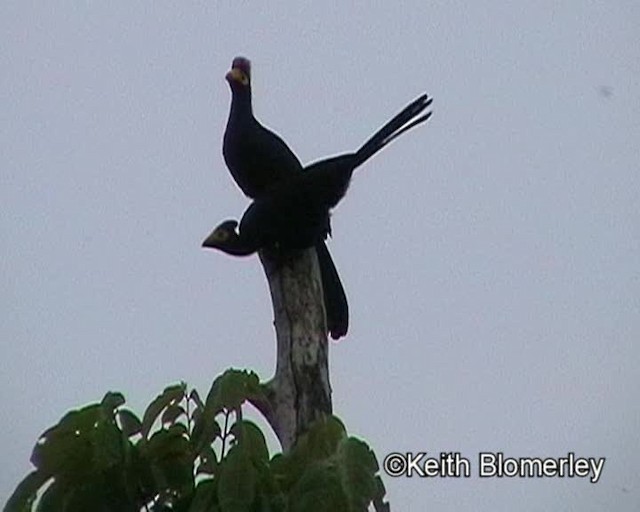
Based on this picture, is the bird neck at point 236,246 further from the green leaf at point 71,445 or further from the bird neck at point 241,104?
→ the green leaf at point 71,445

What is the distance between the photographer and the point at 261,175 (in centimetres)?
132

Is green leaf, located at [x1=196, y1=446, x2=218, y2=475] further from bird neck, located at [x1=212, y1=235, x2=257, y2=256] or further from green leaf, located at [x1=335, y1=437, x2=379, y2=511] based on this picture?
bird neck, located at [x1=212, y1=235, x2=257, y2=256]

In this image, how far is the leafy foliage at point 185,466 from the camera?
0.76 metres

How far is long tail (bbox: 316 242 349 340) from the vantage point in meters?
1.26

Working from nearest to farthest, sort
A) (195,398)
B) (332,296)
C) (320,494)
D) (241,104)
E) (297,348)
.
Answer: (320,494), (195,398), (297,348), (332,296), (241,104)

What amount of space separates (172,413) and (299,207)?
1.35 ft

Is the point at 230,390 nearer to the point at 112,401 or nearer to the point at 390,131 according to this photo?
the point at 112,401

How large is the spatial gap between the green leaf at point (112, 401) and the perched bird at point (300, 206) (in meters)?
0.40

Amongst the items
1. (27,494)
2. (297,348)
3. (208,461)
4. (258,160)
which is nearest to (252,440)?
(208,461)

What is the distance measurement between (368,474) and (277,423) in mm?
292

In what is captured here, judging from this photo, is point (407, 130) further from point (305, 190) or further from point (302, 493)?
point (302, 493)

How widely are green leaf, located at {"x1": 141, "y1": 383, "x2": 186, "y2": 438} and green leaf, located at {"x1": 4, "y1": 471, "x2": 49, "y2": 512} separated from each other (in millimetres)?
80

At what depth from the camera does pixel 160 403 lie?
839 millimetres

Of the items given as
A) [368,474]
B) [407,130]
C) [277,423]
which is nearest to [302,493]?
[368,474]
